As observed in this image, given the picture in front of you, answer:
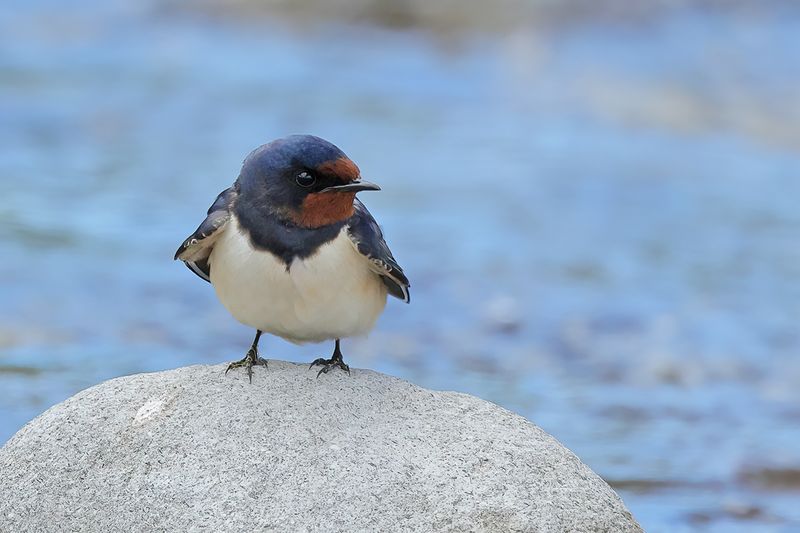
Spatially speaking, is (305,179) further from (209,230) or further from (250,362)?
(250,362)

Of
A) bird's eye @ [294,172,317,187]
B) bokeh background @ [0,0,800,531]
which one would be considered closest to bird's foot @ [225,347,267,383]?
bird's eye @ [294,172,317,187]

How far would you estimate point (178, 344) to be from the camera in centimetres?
1059

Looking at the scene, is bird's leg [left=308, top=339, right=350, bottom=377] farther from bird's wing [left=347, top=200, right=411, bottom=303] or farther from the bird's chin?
the bird's chin

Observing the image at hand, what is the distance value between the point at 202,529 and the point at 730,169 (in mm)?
12217

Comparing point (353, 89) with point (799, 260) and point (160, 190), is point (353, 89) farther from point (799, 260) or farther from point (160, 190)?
point (799, 260)

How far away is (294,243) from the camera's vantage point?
207 inches

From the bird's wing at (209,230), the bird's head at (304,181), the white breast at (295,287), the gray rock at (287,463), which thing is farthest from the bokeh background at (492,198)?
the bird's head at (304,181)

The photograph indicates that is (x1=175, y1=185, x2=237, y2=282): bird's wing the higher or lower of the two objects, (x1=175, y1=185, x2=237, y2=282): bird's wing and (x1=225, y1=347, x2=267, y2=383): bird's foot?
the higher

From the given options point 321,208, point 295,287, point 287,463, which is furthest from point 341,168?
point 287,463

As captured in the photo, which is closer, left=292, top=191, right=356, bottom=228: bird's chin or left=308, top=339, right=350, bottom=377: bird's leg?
left=292, top=191, right=356, bottom=228: bird's chin

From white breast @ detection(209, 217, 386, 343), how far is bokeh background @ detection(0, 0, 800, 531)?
294 cm

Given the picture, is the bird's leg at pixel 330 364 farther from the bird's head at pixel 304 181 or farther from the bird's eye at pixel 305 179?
the bird's eye at pixel 305 179

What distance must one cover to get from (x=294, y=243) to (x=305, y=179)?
9.4 inches

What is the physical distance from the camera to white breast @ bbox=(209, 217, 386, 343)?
5270 mm
